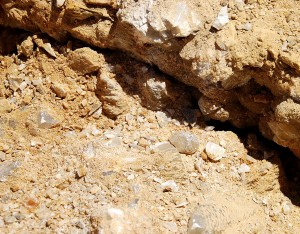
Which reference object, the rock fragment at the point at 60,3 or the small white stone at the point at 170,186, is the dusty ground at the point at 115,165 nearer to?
the small white stone at the point at 170,186

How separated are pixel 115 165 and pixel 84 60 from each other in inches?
18.2

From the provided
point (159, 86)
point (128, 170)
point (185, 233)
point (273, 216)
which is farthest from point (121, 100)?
point (273, 216)

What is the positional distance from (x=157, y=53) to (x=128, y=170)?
46cm

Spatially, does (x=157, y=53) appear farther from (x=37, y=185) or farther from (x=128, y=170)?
(x=37, y=185)

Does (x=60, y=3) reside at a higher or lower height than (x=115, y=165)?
higher

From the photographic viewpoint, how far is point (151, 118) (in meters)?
1.90

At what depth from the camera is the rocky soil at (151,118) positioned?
1654 millimetres

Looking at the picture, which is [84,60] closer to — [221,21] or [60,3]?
[60,3]

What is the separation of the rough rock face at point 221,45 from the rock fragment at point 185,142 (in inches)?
5.0

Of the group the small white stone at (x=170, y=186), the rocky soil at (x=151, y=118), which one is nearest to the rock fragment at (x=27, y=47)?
the rocky soil at (x=151, y=118)

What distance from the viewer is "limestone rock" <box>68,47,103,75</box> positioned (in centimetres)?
191

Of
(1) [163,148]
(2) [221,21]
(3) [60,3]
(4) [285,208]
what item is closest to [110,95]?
(1) [163,148]

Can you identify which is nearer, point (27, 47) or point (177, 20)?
point (177, 20)

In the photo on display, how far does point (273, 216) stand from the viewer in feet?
5.84
